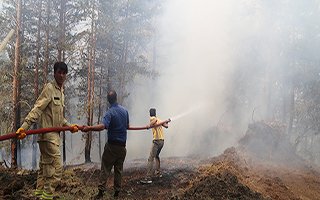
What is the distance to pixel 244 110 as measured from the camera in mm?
23922

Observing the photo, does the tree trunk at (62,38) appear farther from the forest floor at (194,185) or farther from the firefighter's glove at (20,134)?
the firefighter's glove at (20,134)

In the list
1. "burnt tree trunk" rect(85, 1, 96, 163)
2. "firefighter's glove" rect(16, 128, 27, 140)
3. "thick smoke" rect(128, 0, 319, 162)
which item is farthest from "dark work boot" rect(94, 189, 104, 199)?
"thick smoke" rect(128, 0, 319, 162)

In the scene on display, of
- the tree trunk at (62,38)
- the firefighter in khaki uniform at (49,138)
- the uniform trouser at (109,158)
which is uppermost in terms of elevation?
the tree trunk at (62,38)

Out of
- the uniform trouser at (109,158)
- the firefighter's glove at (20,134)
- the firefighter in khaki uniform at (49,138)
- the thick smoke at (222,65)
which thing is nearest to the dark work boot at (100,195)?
the uniform trouser at (109,158)

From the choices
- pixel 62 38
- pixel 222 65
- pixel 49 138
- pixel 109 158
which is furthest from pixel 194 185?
pixel 222 65

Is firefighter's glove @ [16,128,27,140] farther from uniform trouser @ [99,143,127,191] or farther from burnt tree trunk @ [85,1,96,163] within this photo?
burnt tree trunk @ [85,1,96,163]

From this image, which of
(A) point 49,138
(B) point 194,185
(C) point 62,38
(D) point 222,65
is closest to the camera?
(A) point 49,138

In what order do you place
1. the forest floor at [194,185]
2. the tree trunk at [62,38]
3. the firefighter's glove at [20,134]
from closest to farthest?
the firefighter's glove at [20,134] → the forest floor at [194,185] → the tree trunk at [62,38]

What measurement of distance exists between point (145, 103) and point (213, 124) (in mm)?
8118

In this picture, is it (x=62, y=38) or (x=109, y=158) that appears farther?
(x=62, y=38)

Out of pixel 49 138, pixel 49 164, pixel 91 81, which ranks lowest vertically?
pixel 49 164

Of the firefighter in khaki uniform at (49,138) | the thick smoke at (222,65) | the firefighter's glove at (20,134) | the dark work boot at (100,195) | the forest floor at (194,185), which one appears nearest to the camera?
the firefighter's glove at (20,134)

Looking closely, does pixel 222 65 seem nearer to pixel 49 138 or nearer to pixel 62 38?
pixel 62 38

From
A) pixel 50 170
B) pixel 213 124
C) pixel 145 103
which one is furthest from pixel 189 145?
pixel 50 170
